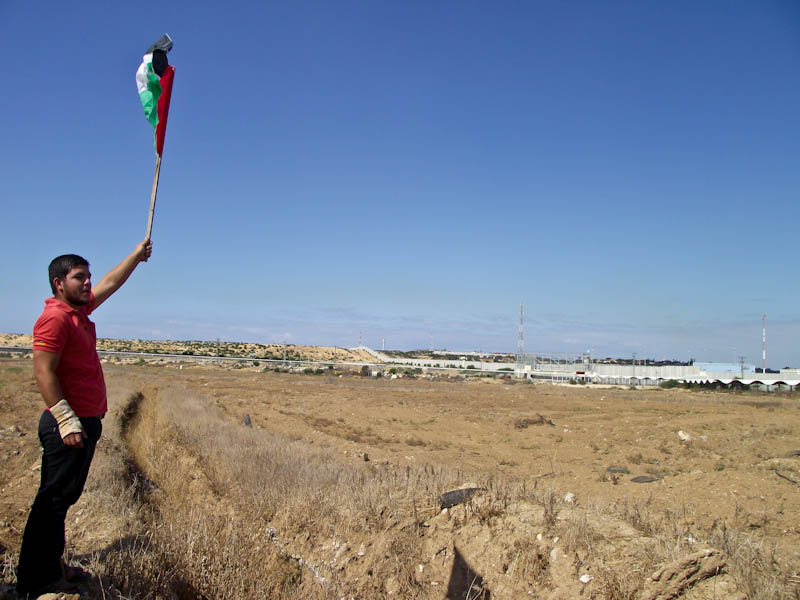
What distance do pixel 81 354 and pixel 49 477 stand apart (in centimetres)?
81

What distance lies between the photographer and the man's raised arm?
4.31 meters

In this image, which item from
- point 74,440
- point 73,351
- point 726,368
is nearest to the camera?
point 74,440

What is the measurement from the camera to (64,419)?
364 cm

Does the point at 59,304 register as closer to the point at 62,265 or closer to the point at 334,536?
the point at 62,265

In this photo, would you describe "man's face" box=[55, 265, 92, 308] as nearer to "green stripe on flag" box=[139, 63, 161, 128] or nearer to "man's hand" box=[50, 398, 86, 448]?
"man's hand" box=[50, 398, 86, 448]

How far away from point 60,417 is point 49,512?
662mm

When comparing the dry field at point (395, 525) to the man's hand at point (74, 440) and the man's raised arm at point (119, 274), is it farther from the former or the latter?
the man's raised arm at point (119, 274)

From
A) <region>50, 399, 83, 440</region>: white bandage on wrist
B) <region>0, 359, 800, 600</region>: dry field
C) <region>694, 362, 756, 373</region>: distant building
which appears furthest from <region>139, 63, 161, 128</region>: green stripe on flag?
<region>694, 362, 756, 373</region>: distant building

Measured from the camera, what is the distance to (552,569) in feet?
15.8

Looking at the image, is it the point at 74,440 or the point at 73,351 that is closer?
the point at 74,440

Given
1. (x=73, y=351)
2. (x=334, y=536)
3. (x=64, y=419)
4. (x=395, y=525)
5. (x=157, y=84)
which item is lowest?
(x=334, y=536)

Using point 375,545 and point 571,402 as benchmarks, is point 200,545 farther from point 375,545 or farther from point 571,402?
point 571,402

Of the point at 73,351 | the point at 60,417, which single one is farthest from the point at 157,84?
the point at 60,417

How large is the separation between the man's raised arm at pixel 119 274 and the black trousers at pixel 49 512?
0.94m
